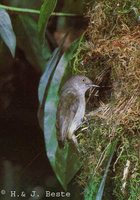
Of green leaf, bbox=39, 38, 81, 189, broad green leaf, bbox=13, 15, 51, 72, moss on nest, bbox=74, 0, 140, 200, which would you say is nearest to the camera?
moss on nest, bbox=74, 0, 140, 200

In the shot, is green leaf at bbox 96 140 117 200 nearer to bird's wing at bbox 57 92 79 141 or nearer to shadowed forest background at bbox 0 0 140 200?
shadowed forest background at bbox 0 0 140 200

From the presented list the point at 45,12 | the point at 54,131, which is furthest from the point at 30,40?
the point at 45,12

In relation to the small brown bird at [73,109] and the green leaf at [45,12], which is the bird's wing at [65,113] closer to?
the small brown bird at [73,109]

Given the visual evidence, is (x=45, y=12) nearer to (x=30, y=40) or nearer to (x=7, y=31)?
(x=7, y=31)

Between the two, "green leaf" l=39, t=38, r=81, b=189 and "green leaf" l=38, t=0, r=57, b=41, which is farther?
"green leaf" l=39, t=38, r=81, b=189

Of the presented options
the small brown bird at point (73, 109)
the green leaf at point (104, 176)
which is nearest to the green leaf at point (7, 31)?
the small brown bird at point (73, 109)

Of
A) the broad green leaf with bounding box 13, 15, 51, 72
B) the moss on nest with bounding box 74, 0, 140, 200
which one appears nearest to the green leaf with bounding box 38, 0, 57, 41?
the moss on nest with bounding box 74, 0, 140, 200

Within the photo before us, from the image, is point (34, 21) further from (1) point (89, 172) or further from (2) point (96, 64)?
(1) point (89, 172)

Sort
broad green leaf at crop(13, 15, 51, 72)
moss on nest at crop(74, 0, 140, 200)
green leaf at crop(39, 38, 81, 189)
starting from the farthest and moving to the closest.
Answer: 1. broad green leaf at crop(13, 15, 51, 72)
2. green leaf at crop(39, 38, 81, 189)
3. moss on nest at crop(74, 0, 140, 200)
